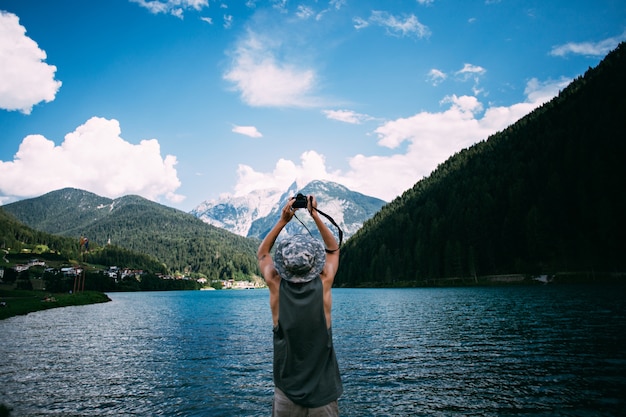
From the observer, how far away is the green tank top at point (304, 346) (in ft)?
13.1

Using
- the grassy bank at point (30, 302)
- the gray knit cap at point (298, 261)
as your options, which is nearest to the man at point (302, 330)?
the gray knit cap at point (298, 261)

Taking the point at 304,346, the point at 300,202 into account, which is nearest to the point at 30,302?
the point at 300,202

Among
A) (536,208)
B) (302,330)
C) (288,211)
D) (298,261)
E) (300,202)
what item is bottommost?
(302,330)

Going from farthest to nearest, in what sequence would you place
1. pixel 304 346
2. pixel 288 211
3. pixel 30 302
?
1. pixel 30 302
2. pixel 288 211
3. pixel 304 346

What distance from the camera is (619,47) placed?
168000mm

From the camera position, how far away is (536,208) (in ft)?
366

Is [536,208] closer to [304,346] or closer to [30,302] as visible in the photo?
[304,346]

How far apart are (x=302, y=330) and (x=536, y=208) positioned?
413 ft

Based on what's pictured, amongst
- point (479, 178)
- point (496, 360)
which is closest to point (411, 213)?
point (479, 178)

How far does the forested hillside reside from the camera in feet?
318

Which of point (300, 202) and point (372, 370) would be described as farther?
point (372, 370)

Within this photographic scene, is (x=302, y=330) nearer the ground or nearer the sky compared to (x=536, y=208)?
nearer the ground

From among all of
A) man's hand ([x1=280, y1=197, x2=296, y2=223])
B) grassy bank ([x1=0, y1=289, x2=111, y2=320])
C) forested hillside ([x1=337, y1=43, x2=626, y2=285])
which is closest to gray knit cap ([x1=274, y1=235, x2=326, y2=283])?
man's hand ([x1=280, y1=197, x2=296, y2=223])

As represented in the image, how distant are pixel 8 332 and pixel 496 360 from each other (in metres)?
43.9
